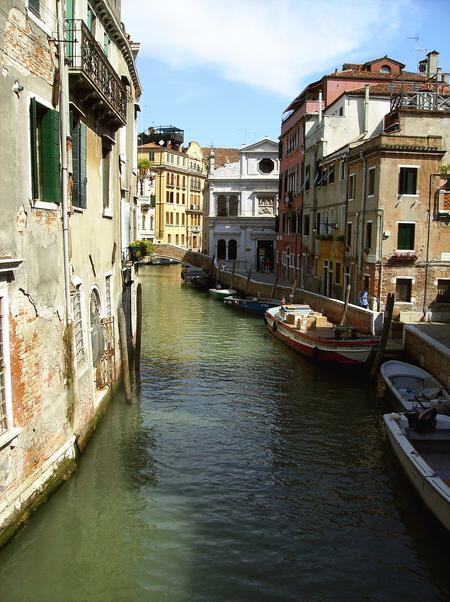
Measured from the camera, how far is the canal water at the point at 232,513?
659 cm

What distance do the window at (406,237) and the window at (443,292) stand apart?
1508 millimetres

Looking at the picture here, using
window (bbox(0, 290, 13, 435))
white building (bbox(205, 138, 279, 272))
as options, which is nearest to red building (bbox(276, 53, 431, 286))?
white building (bbox(205, 138, 279, 272))

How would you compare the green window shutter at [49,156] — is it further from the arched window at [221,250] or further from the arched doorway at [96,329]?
the arched window at [221,250]

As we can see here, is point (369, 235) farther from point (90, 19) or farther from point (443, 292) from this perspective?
point (90, 19)

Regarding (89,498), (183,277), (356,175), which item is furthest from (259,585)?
(183,277)

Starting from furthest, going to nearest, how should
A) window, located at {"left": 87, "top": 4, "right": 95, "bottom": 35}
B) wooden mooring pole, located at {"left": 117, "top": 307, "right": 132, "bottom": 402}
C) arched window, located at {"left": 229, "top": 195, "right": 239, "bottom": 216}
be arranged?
arched window, located at {"left": 229, "top": 195, "right": 239, "bottom": 216} < wooden mooring pole, located at {"left": 117, "top": 307, "right": 132, "bottom": 402} < window, located at {"left": 87, "top": 4, "right": 95, "bottom": 35}

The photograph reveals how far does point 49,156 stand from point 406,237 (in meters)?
14.4

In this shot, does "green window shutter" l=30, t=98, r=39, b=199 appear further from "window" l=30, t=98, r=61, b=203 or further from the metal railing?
the metal railing

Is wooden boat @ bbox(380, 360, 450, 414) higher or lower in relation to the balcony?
lower

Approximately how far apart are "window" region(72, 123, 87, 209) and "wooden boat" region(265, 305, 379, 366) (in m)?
9.13

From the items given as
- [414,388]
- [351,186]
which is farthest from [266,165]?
[414,388]

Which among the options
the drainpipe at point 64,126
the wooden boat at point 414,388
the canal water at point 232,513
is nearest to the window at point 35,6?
the drainpipe at point 64,126

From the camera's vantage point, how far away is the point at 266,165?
43.6 meters

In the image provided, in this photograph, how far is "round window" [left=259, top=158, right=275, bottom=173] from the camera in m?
43.5
